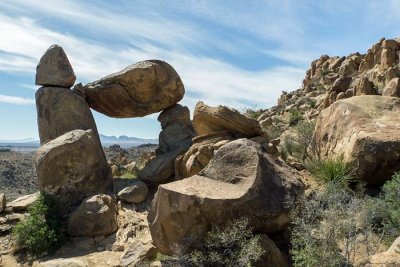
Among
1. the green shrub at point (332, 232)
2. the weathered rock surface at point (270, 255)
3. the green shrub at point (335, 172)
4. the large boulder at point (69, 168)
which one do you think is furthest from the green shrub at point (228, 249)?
the large boulder at point (69, 168)

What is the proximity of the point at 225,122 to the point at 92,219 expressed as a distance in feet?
16.9

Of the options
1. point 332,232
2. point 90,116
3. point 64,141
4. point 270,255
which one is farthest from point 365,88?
point 332,232

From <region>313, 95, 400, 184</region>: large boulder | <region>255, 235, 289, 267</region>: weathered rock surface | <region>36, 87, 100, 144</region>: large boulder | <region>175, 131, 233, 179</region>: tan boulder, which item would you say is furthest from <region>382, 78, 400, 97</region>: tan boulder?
<region>255, 235, 289, 267</region>: weathered rock surface

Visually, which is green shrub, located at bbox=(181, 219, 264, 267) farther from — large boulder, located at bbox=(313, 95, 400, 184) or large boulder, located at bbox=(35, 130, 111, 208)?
large boulder, located at bbox=(35, 130, 111, 208)

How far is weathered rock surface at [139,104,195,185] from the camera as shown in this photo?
50.4 ft

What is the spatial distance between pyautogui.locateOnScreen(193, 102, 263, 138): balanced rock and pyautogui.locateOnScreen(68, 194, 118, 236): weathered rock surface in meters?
4.09

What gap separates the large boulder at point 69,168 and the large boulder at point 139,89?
3647mm

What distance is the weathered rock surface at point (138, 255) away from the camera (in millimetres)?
10117

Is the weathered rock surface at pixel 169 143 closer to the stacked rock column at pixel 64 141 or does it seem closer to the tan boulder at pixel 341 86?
the stacked rock column at pixel 64 141

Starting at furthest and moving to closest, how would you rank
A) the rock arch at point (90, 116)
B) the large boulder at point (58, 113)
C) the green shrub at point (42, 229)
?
the large boulder at point (58, 113)
the rock arch at point (90, 116)
the green shrub at point (42, 229)

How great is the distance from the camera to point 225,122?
1327 cm

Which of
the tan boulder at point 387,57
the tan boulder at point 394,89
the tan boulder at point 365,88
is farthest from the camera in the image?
the tan boulder at point 387,57

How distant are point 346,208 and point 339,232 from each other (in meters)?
0.73

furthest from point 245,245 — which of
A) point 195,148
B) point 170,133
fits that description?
point 170,133
